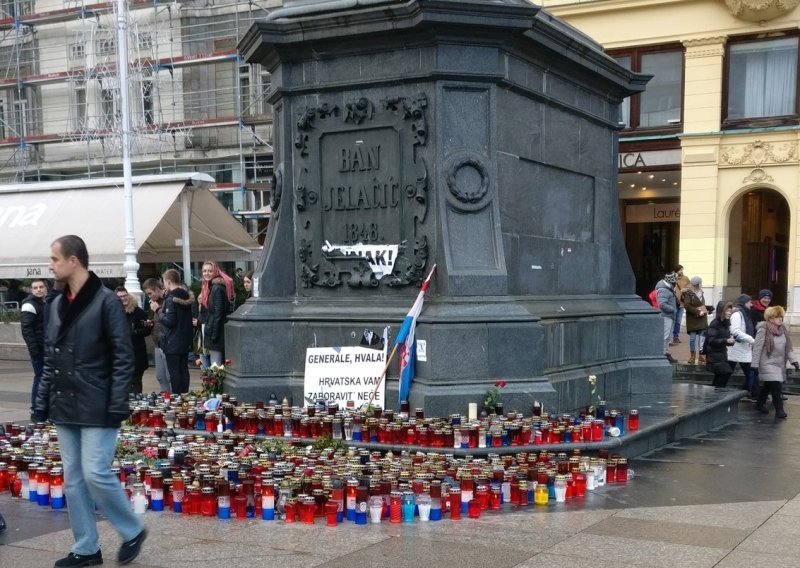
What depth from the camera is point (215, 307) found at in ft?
37.7

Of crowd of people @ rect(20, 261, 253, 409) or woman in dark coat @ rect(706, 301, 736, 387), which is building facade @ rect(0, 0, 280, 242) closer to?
crowd of people @ rect(20, 261, 253, 409)

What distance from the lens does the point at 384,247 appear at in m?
9.42

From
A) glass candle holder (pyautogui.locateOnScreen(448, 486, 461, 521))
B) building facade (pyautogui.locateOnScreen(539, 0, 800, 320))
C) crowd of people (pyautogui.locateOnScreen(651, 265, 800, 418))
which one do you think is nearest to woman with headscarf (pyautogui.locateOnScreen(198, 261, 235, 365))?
glass candle holder (pyautogui.locateOnScreen(448, 486, 461, 521))

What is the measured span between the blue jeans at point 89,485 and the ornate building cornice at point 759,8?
25.2 meters

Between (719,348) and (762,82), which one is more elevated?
(762,82)

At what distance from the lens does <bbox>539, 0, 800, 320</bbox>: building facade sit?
26.8 metres

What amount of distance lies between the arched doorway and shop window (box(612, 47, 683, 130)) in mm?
3467

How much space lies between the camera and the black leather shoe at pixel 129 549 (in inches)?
209

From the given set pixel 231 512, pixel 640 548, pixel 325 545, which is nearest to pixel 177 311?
pixel 231 512

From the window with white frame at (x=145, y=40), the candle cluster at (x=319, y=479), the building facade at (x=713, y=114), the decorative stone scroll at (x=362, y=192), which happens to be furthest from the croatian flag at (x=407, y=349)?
the window with white frame at (x=145, y=40)

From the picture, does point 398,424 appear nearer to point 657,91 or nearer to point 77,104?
point 657,91

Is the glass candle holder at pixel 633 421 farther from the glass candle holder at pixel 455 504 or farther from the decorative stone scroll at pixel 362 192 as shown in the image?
the glass candle holder at pixel 455 504

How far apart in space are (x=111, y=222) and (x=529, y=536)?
18.1 meters

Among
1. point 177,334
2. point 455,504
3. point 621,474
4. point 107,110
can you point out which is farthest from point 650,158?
point 455,504
